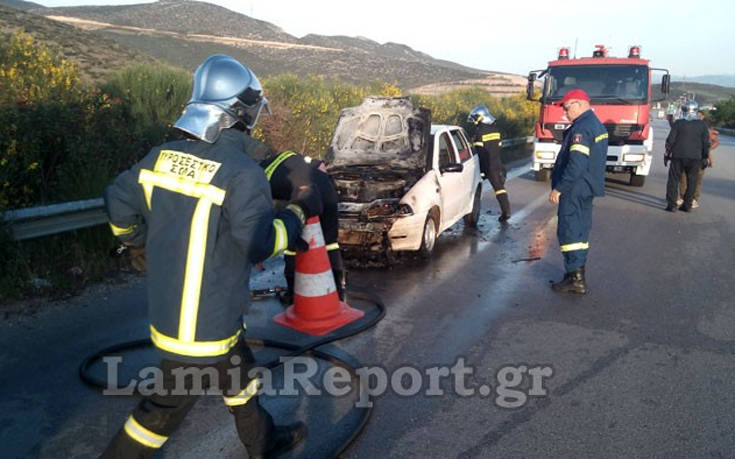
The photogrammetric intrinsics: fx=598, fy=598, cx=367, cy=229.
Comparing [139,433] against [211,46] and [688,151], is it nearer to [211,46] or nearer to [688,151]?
[688,151]

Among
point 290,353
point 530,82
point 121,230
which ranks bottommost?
point 290,353

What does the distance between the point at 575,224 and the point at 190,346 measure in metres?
4.80

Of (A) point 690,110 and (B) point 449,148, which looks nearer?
(B) point 449,148

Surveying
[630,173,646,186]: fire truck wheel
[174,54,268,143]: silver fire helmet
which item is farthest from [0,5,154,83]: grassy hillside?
[174,54,268,143]: silver fire helmet

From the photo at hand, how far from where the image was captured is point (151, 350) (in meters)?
4.48

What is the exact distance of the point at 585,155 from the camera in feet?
19.7

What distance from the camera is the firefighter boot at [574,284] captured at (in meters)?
6.15

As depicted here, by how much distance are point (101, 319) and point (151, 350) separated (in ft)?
2.81

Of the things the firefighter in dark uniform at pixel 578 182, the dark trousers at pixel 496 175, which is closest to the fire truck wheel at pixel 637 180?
the dark trousers at pixel 496 175

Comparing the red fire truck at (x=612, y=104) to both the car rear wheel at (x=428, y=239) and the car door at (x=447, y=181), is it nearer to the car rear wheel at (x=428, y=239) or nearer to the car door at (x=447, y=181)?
the car door at (x=447, y=181)

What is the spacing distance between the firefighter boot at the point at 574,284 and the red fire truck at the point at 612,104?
7970mm

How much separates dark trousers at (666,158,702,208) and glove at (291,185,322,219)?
30.7ft

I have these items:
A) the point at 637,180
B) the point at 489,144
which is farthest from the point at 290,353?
the point at 637,180

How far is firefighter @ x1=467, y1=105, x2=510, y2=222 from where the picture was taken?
967 cm
